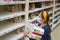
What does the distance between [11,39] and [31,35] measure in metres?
0.43

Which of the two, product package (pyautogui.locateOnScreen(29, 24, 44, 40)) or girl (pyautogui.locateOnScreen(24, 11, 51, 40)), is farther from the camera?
girl (pyautogui.locateOnScreen(24, 11, 51, 40))

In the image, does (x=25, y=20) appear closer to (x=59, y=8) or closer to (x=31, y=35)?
(x=31, y=35)

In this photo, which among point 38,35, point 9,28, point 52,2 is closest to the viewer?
point 38,35

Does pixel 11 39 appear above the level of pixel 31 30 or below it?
below

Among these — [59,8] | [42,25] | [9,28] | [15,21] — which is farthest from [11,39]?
[59,8]

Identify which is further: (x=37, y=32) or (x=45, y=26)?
(x=45, y=26)

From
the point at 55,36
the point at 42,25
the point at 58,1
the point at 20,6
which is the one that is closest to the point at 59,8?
the point at 58,1

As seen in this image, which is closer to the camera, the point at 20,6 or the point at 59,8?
the point at 20,6

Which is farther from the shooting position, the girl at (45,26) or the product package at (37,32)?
the girl at (45,26)

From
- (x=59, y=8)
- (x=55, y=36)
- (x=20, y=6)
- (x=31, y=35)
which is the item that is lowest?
(x=55, y=36)

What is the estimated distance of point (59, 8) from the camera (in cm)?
665

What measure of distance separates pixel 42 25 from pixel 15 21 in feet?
1.99

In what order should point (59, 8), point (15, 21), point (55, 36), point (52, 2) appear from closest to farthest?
1. point (15, 21)
2. point (55, 36)
3. point (52, 2)
4. point (59, 8)

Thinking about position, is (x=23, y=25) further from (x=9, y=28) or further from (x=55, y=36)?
(x=55, y=36)
